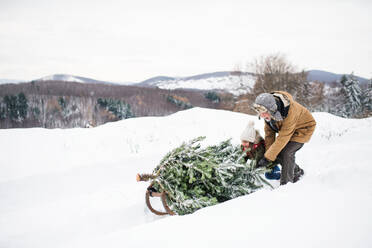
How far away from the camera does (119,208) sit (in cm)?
388

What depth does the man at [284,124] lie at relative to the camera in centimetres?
309

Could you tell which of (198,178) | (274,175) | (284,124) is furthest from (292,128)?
(198,178)

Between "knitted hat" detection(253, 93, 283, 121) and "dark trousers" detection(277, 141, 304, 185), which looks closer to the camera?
"knitted hat" detection(253, 93, 283, 121)

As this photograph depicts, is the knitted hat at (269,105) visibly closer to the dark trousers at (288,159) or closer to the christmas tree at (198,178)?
the dark trousers at (288,159)

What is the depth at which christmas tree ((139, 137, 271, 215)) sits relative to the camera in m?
2.91

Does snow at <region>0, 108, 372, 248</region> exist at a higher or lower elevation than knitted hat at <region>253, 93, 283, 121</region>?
lower

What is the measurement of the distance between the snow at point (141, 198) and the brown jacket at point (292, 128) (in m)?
0.59

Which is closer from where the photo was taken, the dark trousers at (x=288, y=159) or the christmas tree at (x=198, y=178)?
the christmas tree at (x=198, y=178)

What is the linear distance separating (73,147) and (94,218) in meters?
3.03

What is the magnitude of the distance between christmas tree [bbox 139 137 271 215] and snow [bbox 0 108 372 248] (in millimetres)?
505

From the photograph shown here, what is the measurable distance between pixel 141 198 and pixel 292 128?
10.2 ft

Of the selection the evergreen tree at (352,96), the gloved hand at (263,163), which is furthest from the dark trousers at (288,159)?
the evergreen tree at (352,96)

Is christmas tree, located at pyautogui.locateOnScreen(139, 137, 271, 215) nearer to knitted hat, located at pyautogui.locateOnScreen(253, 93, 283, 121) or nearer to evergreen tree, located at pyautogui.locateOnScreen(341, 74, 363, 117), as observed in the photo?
knitted hat, located at pyautogui.locateOnScreen(253, 93, 283, 121)

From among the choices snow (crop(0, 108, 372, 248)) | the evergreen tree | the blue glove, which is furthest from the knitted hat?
the evergreen tree
